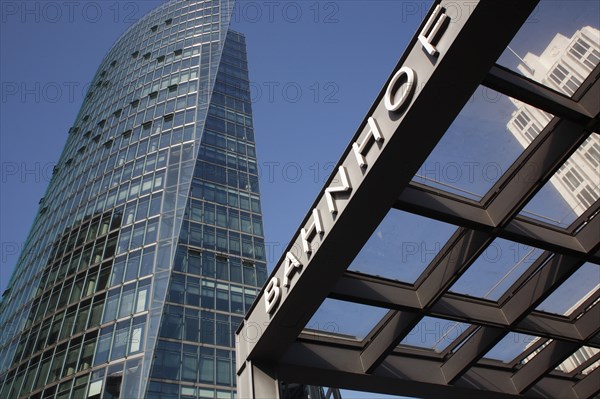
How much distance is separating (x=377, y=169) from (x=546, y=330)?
18.4 feet

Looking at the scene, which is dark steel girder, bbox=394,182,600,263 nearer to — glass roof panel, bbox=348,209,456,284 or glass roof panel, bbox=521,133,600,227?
glass roof panel, bbox=521,133,600,227

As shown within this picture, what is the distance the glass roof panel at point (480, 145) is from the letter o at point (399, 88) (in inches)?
66.6

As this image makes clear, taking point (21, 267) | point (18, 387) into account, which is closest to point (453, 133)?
point (18, 387)

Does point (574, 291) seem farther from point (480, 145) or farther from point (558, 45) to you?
point (558, 45)

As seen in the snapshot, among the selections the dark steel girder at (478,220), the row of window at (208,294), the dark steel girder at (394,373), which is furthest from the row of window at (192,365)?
the dark steel girder at (478,220)

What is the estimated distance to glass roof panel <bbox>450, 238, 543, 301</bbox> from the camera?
8.17 metres

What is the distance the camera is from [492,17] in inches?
180

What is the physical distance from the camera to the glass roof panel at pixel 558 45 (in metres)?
6.49

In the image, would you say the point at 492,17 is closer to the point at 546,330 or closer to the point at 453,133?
the point at 453,133

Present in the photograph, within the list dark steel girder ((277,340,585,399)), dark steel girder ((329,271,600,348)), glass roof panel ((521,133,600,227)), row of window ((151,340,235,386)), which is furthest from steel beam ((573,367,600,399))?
row of window ((151,340,235,386))

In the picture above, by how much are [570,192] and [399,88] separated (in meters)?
4.06

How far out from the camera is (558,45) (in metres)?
6.83

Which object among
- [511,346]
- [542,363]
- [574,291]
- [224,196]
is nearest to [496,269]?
[574,291]

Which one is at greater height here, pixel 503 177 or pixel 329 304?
pixel 503 177
